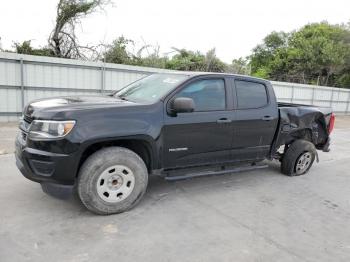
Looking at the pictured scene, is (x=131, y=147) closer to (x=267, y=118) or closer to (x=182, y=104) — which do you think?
(x=182, y=104)

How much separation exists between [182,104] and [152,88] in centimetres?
80

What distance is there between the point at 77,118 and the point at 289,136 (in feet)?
13.2

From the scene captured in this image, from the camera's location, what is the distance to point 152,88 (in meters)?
4.85

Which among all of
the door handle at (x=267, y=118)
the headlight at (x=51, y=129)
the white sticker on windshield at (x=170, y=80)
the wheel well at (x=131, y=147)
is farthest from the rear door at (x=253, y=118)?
the headlight at (x=51, y=129)

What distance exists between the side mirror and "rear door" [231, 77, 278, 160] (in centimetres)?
102

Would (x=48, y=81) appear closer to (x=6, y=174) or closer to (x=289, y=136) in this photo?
(x=6, y=174)

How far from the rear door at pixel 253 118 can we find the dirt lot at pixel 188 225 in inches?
25.4

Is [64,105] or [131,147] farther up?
[64,105]

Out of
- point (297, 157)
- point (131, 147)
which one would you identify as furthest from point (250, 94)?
point (131, 147)

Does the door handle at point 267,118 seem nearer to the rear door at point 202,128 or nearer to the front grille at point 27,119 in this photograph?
the rear door at point 202,128

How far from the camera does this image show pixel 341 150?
31.2 feet

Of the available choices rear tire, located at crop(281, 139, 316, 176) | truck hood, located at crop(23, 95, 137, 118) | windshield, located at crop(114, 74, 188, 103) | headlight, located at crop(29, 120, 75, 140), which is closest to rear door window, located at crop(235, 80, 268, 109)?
windshield, located at crop(114, 74, 188, 103)

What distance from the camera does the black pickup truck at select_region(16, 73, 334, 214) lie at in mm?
3732

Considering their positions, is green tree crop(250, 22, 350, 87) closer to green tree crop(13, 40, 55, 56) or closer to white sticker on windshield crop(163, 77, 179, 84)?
green tree crop(13, 40, 55, 56)
